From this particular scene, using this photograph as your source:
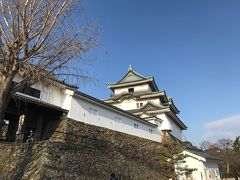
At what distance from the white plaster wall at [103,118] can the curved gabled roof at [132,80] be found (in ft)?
36.4

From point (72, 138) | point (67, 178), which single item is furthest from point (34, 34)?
point (72, 138)

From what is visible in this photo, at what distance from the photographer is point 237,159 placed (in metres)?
38.4

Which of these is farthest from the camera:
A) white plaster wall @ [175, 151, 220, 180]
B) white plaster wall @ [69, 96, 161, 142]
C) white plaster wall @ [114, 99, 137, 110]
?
white plaster wall @ [114, 99, 137, 110]

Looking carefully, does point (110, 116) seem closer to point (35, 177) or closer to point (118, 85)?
point (35, 177)

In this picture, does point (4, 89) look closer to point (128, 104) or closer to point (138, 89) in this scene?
point (128, 104)

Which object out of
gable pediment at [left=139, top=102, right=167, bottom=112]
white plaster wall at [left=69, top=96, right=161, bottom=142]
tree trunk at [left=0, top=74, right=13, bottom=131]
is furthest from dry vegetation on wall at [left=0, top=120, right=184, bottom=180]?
gable pediment at [left=139, top=102, right=167, bottom=112]

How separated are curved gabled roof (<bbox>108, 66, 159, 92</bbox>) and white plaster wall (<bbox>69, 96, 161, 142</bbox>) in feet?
36.4

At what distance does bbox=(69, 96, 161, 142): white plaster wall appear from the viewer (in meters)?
15.1

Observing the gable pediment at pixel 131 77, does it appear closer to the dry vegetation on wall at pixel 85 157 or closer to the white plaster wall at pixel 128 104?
the white plaster wall at pixel 128 104

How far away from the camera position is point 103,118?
17.3 meters

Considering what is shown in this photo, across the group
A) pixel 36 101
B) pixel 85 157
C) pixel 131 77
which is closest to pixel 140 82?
pixel 131 77

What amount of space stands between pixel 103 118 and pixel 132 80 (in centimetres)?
1835

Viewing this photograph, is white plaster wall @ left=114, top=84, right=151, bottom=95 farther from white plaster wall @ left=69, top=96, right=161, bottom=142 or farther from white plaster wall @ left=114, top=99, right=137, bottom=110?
white plaster wall @ left=69, top=96, right=161, bottom=142

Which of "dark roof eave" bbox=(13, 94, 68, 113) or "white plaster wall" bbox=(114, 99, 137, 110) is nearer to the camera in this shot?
"dark roof eave" bbox=(13, 94, 68, 113)
